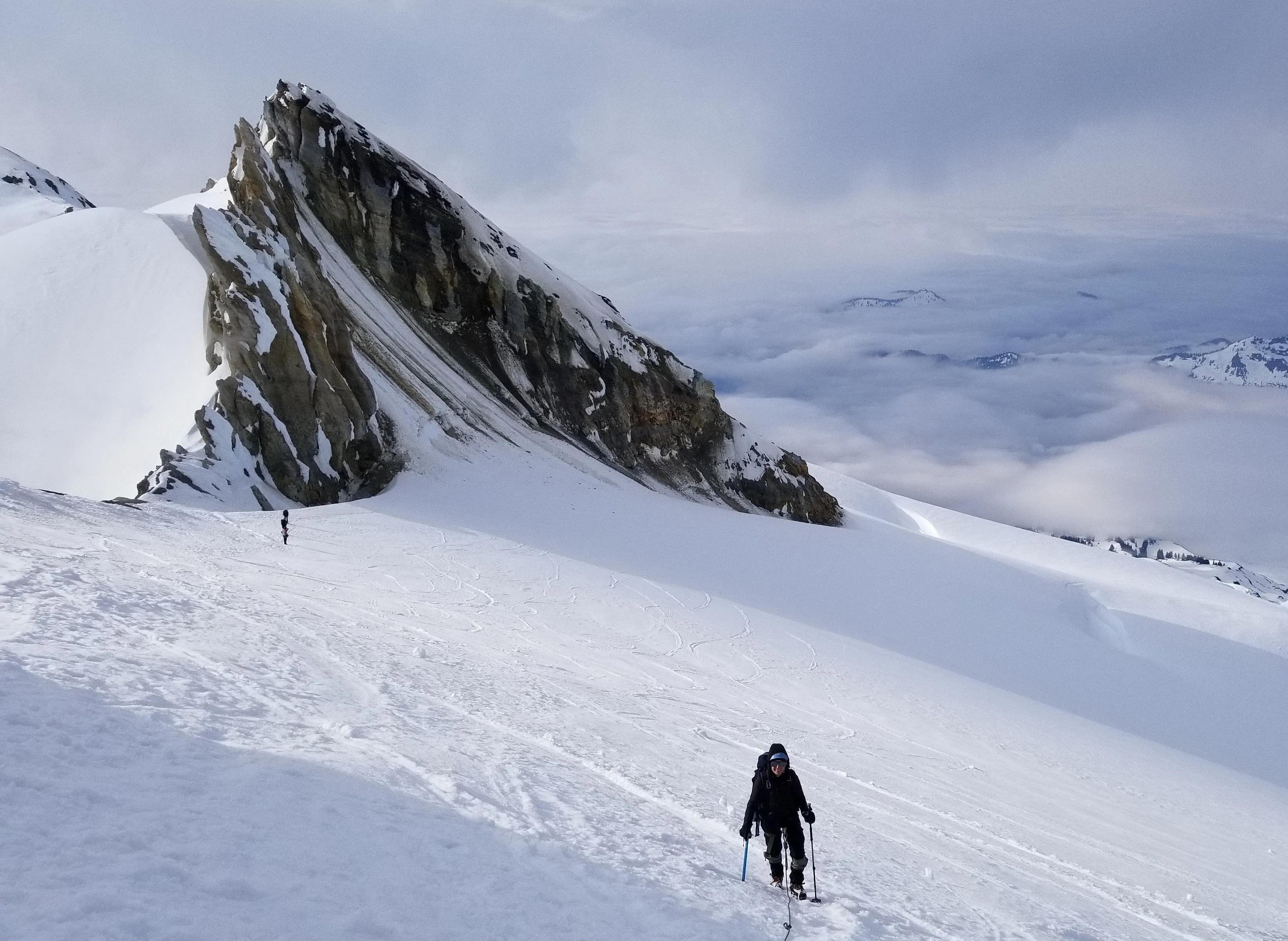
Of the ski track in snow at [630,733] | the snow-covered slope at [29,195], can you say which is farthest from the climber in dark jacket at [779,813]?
the snow-covered slope at [29,195]

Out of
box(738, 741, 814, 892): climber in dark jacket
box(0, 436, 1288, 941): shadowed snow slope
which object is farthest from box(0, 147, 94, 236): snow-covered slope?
box(738, 741, 814, 892): climber in dark jacket

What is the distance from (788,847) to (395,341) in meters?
40.2

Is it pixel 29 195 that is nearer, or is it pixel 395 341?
pixel 395 341

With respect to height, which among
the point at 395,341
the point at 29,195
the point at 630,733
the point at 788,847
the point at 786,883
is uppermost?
the point at 29,195

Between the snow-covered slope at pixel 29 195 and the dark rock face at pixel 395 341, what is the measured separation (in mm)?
17915

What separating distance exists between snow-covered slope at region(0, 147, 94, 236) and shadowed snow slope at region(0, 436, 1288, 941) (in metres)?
46.2

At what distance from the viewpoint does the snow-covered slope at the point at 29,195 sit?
58.4 meters

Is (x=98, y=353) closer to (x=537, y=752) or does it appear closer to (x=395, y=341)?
(x=395, y=341)

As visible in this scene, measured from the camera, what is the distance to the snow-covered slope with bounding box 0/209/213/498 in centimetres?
2705

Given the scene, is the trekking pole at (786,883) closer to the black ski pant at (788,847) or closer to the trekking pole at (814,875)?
the black ski pant at (788,847)

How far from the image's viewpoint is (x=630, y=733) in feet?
37.9

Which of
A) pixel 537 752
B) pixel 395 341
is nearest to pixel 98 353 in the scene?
pixel 395 341

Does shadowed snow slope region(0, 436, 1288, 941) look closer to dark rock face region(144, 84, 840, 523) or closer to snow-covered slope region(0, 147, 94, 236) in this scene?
dark rock face region(144, 84, 840, 523)

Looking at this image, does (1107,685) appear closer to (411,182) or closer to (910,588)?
(910,588)
